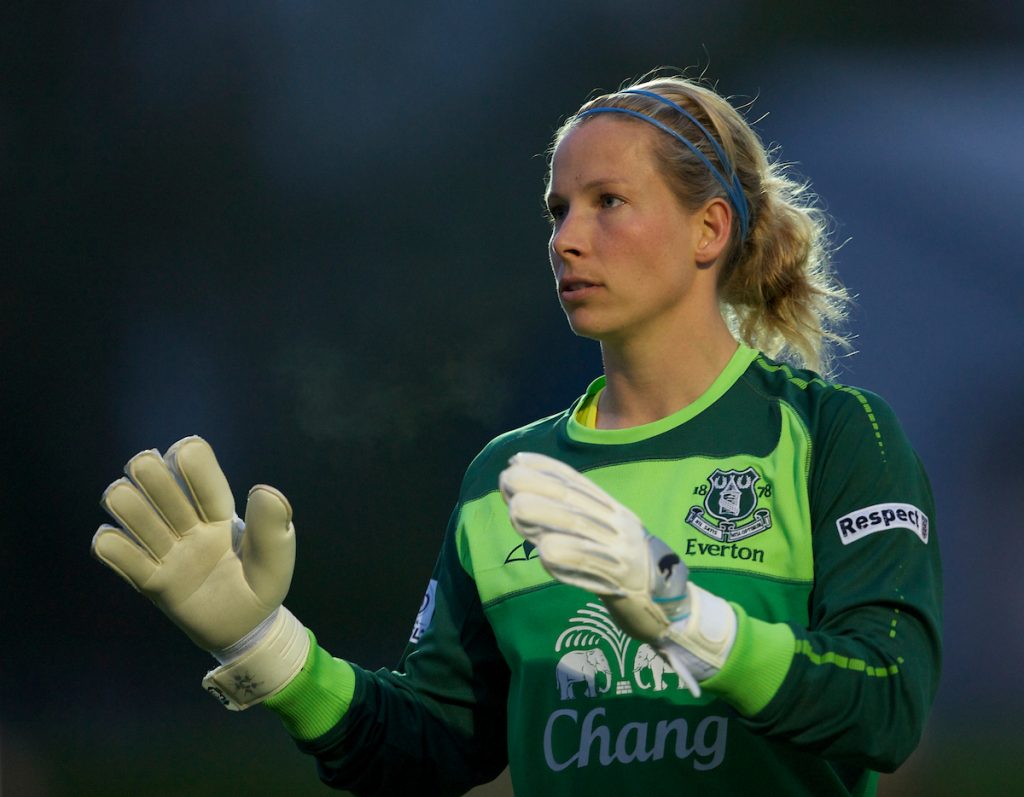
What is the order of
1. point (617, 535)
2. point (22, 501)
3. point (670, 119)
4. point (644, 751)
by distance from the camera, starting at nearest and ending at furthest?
point (617, 535)
point (644, 751)
point (670, 119)
point (22, 501)

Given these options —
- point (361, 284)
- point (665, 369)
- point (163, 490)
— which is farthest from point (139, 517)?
point (361, 284)

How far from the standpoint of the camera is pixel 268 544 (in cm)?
161

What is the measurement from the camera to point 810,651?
4.50 feet

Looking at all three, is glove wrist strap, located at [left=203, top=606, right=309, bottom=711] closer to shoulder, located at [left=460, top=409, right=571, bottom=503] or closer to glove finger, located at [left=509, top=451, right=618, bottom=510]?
shoulder, located at [left=460, top=409, right=571, bottom=503]

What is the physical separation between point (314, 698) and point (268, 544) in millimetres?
261

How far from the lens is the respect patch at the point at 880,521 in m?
1.55

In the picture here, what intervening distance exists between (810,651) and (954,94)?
2.61m

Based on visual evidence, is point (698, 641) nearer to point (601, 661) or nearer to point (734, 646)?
point (734, 646)

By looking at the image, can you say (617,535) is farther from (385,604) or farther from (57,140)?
(57,140)

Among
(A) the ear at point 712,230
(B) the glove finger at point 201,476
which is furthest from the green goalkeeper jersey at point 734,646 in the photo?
(B) the glove finger at point 201,476

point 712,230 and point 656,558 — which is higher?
point 712,230

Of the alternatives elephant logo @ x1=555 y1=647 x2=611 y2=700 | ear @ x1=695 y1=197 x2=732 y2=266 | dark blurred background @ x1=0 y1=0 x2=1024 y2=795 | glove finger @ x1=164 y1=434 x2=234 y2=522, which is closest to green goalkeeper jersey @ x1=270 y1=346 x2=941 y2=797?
elephant logo @ x1=555 y1=647 x2=611 y2=700

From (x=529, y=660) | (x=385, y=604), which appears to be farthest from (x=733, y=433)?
(x=385, y=604)

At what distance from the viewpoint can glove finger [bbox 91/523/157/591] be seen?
62.9 inches
